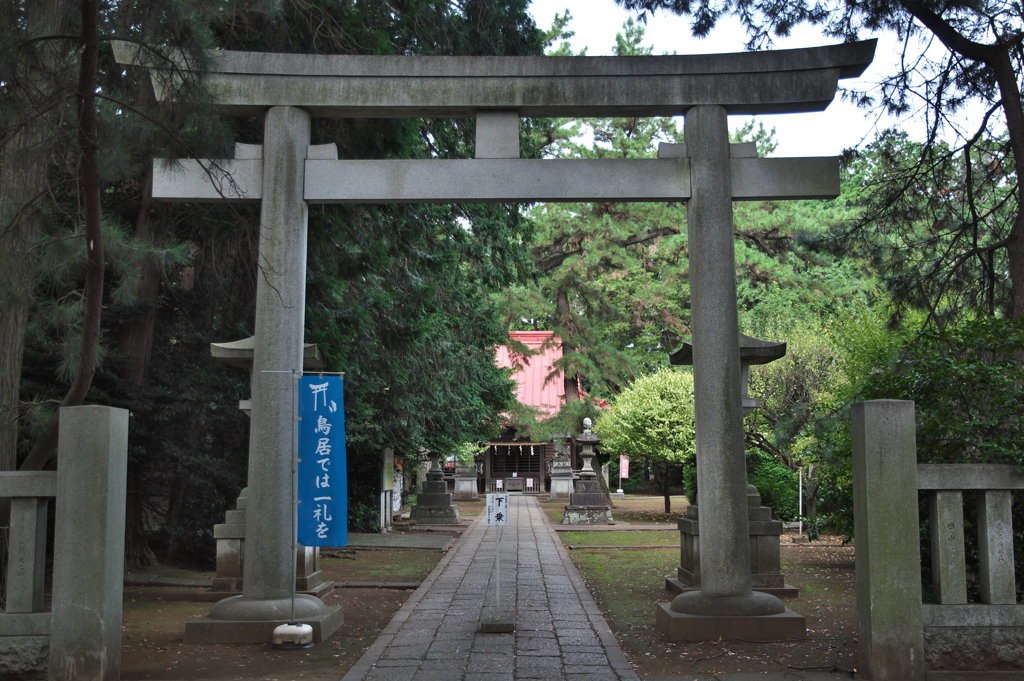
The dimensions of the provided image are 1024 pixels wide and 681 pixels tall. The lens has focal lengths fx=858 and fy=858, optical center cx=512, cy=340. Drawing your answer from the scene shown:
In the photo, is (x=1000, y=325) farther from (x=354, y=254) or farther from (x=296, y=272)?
(x=354, y=254)

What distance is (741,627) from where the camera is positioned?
7.20 metres

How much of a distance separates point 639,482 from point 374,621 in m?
31.1

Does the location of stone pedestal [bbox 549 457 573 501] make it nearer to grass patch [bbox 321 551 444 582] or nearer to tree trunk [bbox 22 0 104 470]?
grass patch [bbox 321 551 444 582]

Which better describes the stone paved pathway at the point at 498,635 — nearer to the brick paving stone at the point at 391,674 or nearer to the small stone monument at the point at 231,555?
the brick paving stone at the point at 391,674

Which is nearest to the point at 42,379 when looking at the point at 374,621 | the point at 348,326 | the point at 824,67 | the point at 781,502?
the point at 348,326

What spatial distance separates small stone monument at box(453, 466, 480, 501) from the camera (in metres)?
34.5

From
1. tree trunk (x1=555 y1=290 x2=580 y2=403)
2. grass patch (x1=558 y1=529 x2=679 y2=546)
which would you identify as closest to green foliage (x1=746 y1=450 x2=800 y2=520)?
grass patch (x1=558 y1=529 x2=679 y2=546)

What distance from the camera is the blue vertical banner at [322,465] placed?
718cm

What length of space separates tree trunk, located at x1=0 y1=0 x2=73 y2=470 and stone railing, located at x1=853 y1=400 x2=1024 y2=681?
19.2 feet

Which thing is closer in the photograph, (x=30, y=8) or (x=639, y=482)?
(x=30, y=8)

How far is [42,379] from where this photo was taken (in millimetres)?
10328

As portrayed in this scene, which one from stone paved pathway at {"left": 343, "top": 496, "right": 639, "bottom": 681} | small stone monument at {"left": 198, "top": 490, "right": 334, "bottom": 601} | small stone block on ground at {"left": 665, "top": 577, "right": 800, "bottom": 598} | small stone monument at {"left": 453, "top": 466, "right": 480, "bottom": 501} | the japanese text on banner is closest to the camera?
stone paved pathway at {"left": 343, "top": 496, "right": 639, "bottom": 681}

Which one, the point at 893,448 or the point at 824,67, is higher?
the point at 824,67

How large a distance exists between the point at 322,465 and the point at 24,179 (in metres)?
3.96
